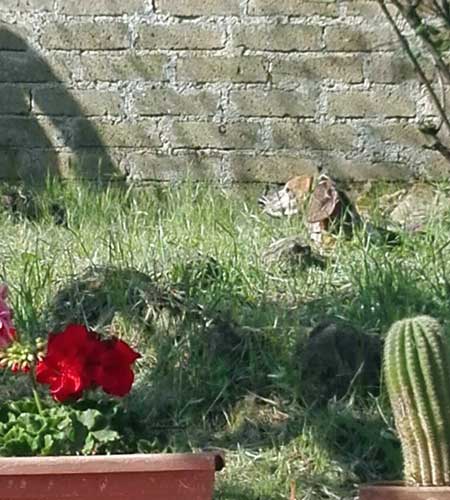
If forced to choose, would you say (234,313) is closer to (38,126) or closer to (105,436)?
(105,436)

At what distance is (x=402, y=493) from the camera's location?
9.79 feet

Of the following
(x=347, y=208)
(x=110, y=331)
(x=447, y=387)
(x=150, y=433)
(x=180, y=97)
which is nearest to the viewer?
(x=447, y=387)

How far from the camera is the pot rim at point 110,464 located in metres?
3.21

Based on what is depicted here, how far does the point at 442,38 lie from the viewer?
596 centimetres

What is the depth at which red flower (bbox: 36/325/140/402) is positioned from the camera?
12.2 feet

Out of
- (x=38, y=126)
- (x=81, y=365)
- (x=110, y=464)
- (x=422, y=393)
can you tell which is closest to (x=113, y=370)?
(x=81, y=365)

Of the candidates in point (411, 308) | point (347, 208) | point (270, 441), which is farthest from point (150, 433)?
point (347, 208)

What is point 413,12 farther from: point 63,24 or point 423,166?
point 63,24

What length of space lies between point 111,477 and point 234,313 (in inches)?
72.8

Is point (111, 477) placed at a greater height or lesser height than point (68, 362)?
lesser

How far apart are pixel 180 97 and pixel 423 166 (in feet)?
3.90

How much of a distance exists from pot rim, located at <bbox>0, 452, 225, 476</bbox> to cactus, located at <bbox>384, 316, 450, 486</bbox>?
1.46 ft

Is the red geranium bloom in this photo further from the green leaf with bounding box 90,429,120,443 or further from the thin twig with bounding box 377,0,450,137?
the thin twig with bounding box 377,0,450,137

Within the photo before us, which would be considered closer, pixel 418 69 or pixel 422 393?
pixel 422 393
